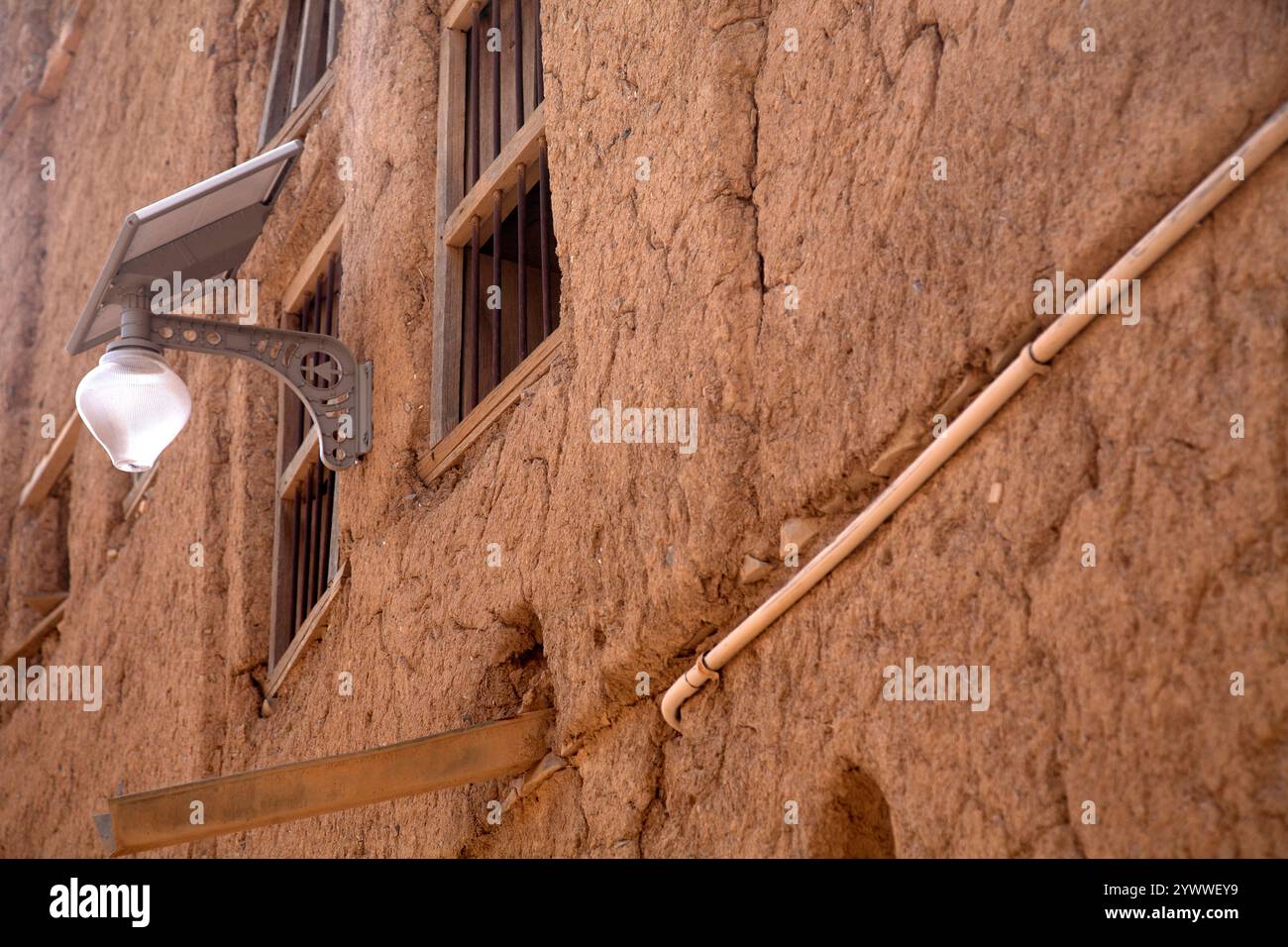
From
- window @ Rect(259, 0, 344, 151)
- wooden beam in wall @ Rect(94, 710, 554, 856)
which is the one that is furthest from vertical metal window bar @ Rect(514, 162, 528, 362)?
window @ Rect(259, 0, 344, 151)

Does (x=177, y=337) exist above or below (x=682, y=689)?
above

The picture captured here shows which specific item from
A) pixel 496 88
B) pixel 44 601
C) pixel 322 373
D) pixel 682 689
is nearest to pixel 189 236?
pixel 322 373

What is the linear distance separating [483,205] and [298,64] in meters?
2.37

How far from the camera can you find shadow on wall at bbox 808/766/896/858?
247 centimetres

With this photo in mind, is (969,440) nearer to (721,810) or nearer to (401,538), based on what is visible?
(721,810)

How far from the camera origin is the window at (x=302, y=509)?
550cm

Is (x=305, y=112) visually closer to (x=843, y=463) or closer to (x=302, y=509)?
(x=302, y=509)

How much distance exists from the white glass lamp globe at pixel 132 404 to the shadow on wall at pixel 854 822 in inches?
102

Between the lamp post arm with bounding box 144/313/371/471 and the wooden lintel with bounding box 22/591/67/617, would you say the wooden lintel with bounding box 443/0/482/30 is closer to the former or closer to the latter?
the lamp post arm with bounding box 144/313/371/471

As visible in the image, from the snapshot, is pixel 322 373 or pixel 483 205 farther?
pixel 322 373

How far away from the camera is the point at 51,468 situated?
904 cm

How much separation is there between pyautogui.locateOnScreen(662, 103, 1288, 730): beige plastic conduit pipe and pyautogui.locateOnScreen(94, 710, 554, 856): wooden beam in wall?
0.56m

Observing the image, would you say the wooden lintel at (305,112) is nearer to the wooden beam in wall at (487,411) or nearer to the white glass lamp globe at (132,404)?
the white glass lamp globe at (132,404)
